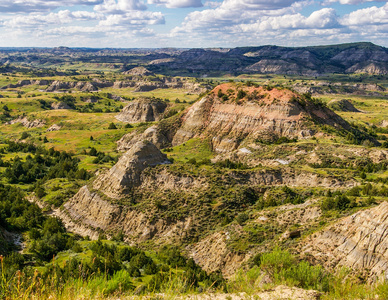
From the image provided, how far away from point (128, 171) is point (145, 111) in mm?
85142

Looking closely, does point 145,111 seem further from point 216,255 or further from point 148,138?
point 216,255

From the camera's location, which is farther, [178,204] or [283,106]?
[283,106]

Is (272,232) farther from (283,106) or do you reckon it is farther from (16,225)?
(283,106)

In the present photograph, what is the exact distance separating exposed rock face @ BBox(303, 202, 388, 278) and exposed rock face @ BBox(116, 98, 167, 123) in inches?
4238

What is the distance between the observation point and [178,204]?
47.5 m

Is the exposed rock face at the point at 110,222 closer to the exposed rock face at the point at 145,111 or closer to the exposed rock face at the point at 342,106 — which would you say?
the exposed rock face at the point at 145,111

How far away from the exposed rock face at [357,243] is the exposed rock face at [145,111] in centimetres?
10763

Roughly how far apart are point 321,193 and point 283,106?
40.7 m

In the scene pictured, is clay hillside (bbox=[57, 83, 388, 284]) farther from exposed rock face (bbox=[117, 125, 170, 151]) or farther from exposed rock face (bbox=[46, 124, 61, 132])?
exposed rock face (bbox=[46, 124, 61, 132])

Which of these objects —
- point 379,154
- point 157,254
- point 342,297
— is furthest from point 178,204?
point 379,154

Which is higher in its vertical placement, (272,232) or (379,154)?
(379,154)

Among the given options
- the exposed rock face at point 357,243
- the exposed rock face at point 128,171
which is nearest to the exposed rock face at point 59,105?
the exposed rock face at point 128,171

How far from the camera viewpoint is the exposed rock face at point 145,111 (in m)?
134

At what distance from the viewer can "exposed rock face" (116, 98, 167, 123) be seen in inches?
5283
